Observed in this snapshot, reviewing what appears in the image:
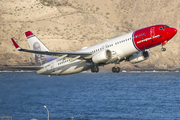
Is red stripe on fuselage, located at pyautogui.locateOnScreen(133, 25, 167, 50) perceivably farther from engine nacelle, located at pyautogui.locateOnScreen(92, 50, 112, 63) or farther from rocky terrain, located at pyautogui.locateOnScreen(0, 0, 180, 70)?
rocky terrain, located at pyautogui.locateOnScreen(0, 0, 180, 70)

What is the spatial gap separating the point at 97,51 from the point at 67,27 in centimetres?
12284

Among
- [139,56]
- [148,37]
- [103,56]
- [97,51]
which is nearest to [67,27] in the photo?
[97,51]

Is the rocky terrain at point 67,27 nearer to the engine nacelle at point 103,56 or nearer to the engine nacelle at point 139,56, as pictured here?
the engine nacelle at point 139,56

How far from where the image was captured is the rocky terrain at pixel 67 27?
16162 centimetres

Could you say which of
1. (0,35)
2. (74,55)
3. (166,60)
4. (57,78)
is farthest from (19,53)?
(74,55)

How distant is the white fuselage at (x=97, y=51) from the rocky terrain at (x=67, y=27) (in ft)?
328

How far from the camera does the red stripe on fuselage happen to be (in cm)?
4931

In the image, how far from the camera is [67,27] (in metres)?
175

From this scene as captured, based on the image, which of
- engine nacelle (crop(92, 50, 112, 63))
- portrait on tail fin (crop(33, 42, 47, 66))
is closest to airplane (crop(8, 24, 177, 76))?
engine nacelle (crop(92, 50, 112, 63))

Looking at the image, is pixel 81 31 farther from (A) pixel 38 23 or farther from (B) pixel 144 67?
(B) pixel 144 67

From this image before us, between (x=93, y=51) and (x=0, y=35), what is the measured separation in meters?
121

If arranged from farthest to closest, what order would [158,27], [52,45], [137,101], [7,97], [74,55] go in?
[52,45] → [137,101] → [7,97] → [74,55] → [158,27]

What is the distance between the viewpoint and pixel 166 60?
168125 millimetres

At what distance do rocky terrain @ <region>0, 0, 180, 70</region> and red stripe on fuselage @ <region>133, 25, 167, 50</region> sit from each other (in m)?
112
